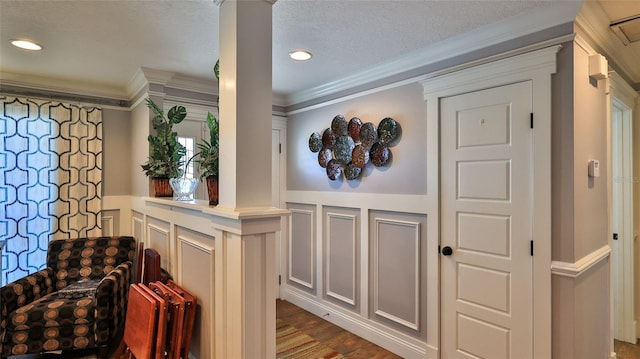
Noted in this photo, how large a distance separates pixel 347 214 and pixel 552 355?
176 cm

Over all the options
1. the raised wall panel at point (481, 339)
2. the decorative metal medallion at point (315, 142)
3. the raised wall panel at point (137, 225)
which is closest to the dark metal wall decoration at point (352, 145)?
the decorative metal medallion at point (315, 142)

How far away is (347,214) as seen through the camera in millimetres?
3145

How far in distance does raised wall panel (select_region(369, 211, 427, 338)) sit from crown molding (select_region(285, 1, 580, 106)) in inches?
45.0

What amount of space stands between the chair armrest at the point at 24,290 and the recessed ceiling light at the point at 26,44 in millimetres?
1618

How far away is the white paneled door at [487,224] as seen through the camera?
1.98m

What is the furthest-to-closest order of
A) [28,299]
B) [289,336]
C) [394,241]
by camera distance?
[289,336], [394,241], [28,299]

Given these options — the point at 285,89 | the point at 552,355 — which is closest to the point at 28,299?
the point at 285,89

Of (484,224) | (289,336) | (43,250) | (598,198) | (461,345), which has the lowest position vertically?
(289,336)

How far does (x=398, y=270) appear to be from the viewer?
2719mm

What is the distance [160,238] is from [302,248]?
1569mm

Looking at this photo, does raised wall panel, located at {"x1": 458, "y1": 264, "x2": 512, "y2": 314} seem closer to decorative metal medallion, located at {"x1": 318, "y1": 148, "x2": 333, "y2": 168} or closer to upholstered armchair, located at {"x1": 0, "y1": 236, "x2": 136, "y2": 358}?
decorative metal medallion, located at {"x1": 318, "y1": 148, "x2": 333, "y2": 168}

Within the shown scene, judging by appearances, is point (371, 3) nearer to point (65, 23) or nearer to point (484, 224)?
point (484, 224)

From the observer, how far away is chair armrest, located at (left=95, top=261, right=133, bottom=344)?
7.47ft

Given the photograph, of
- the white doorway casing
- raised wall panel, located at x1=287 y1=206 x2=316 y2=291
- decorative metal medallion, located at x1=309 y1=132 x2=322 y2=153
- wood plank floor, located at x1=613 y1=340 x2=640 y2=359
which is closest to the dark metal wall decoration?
decorative metal medallion, located at x1=309 y1=132 x2=322 y2=153
